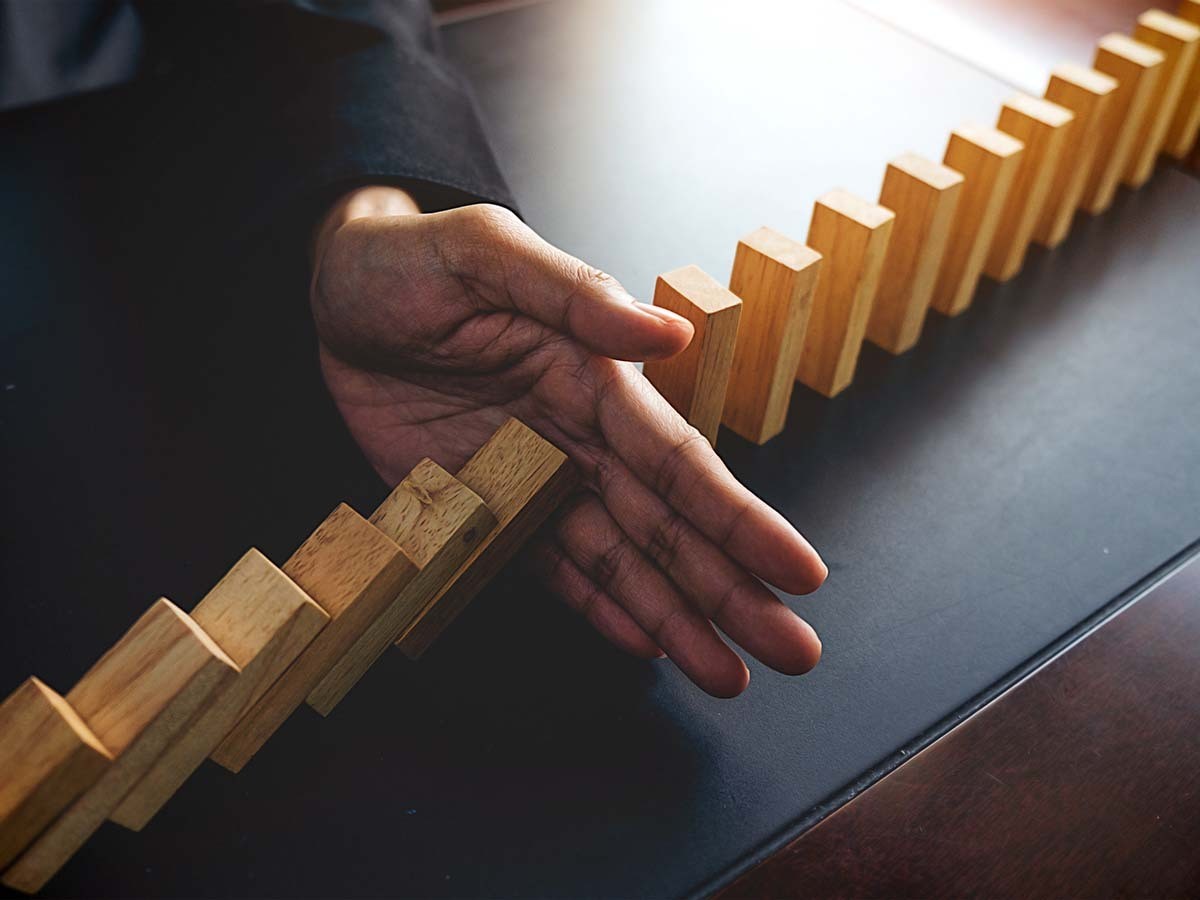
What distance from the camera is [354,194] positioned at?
75 centimetres

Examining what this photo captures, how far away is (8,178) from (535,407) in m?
0.51

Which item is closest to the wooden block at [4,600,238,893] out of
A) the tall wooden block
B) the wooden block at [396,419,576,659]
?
the wooden block at [396,419,576,659]

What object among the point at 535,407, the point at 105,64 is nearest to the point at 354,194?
the point at 535,407

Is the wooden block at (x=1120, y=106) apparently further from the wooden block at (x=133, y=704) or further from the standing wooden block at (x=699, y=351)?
the wooden block at (x=133, y=704)

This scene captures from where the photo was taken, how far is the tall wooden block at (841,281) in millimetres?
678

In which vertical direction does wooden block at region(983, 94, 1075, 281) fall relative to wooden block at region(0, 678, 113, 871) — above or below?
above

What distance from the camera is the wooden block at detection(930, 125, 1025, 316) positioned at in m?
0.76

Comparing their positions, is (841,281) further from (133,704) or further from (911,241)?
(133,704)

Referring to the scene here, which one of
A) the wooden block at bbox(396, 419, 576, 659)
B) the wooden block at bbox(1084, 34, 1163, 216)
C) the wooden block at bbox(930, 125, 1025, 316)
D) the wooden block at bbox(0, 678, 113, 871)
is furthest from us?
the wooden block at bbox(1084, 34, 1163, 216)

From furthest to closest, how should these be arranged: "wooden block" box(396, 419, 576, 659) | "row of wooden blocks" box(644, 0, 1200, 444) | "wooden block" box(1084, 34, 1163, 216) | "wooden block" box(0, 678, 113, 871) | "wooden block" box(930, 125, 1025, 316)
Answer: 1. "wooden block" box(1084, 34, 1163, 216)
2. "wooden block" box(930, 125, 1025, 316)
3. "row of wooden blocks" box(644, 0, 1200, 444)
4. "wooden block" box(396, 419, 576, 659)
5. "wooden block" box(0, 678, 113, 871)

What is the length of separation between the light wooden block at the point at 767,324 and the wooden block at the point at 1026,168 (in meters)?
0.25

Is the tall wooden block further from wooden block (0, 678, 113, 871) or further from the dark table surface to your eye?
wooden block (0, 678, 113, 871)

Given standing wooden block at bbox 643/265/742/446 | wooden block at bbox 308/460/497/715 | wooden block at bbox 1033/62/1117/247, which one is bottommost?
wooden block at bbox 308/460/497/715

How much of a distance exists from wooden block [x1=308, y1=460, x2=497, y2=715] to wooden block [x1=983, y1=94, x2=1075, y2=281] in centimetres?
52
